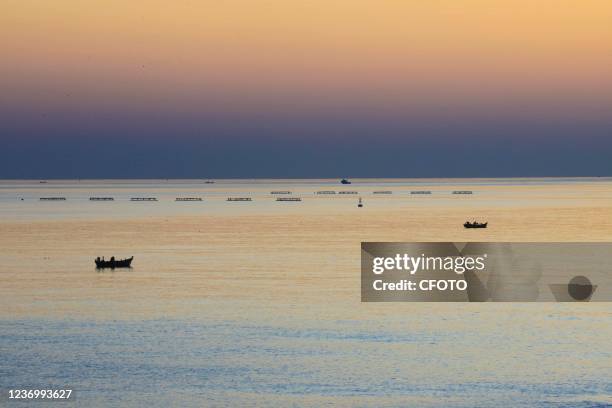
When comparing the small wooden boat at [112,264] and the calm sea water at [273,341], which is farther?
the small wooden boat at [112,264]

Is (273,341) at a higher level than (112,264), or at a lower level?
lower

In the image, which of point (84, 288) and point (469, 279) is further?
point (469, 279)

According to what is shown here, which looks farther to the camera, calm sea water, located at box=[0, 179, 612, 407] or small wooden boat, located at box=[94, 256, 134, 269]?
small wooden boat, located at box=[94, 256, 134, 269]

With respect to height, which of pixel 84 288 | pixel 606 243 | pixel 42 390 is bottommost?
pixel 42 390

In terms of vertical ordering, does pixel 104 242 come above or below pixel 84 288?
above

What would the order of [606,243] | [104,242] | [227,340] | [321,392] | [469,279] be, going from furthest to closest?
1. [104,242]
2. [606,243]
3. [469,279]
4. [227,340]
5. [321,392]

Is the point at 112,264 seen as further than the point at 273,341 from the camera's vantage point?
Yes

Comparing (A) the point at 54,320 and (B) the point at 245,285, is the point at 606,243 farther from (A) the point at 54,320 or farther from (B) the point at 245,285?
(A) the point at 54,320

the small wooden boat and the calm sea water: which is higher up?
the small wooden boat

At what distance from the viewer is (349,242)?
79.8 metres

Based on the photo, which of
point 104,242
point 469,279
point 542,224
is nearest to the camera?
point 469,279

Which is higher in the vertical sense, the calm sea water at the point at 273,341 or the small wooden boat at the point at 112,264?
the small wooden boat at the point at 112,264

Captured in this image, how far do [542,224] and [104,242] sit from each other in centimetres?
4899

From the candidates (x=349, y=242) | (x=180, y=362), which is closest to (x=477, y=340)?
(x=180, y=362)
